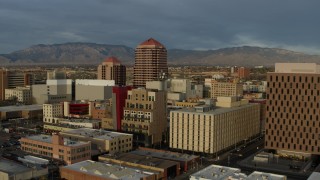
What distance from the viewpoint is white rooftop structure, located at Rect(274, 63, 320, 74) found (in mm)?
76562

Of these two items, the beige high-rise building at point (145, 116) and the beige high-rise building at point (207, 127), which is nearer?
the beige high-rise building at point (207, 127)

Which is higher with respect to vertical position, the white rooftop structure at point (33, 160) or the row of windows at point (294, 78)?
the row of windows at point (294, 78)

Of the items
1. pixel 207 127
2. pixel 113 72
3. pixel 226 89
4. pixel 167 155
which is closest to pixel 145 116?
pixel 207 127

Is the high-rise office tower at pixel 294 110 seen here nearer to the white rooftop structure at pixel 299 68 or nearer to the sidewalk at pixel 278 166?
the white rooftop structure at pixel 299 68

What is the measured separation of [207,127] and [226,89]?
91615 mm

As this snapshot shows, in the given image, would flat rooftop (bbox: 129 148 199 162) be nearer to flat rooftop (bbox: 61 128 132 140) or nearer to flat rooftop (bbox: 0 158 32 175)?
flat rooftop (bbox: 61 128 132 140)

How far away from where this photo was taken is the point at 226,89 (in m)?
168

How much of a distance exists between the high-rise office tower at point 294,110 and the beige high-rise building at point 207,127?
8701 millimetres

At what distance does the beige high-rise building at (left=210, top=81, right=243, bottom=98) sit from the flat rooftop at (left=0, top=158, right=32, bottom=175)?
113081mm

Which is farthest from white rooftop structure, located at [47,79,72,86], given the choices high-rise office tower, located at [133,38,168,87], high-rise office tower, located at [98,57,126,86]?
high-rise office tower, located at [133,38,168,87]

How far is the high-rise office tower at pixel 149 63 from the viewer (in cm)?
17750

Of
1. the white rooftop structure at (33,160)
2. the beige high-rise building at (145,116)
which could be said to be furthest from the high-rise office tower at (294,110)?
the white rooftop structure at (33,160)

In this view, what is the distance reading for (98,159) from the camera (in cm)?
7031

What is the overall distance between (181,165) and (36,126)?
59866mm
